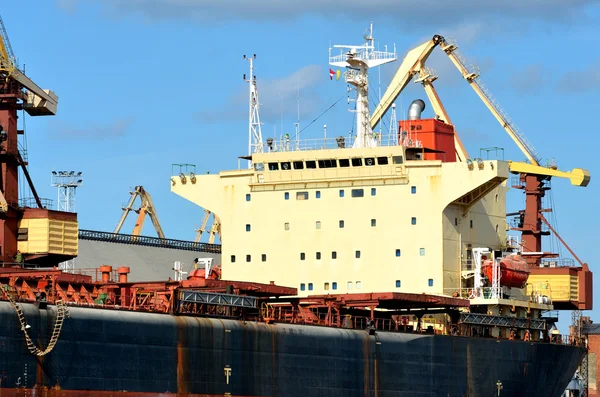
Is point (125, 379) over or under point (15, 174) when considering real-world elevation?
under

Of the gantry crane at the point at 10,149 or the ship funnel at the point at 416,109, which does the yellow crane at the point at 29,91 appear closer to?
the gantry crane at the point at 10,149

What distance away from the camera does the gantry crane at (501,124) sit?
76.4 metres

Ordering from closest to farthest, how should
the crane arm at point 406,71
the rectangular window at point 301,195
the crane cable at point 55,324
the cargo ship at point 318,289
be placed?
the crane cable at point 55,324
the cargo ship at point 318,289
the rectangular window at point 301,195
the crane arm at point 406,71

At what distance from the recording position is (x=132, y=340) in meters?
42.8

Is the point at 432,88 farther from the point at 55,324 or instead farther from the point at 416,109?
the point at 55,324

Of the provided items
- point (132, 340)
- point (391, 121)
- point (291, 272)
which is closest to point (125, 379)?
point (132, 340)

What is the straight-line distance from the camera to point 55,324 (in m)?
40.4

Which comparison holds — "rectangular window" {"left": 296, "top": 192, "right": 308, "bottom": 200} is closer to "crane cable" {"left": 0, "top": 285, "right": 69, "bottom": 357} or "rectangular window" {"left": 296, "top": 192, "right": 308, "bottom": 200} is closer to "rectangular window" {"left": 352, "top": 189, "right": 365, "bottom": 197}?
"rectangular window" {"left": 352, "top": 189, "right": 365, "bottom": 197}

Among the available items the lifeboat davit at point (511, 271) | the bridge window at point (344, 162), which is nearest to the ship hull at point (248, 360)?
the lifeboat davit at point (511, 271)

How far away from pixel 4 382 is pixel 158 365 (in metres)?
6.45

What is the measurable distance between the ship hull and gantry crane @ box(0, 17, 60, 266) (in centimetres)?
969

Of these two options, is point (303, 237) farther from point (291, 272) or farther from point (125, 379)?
point (125, 379)

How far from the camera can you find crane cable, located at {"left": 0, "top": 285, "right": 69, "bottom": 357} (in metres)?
39.3

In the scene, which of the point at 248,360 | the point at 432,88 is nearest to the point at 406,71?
the point at 432,88
